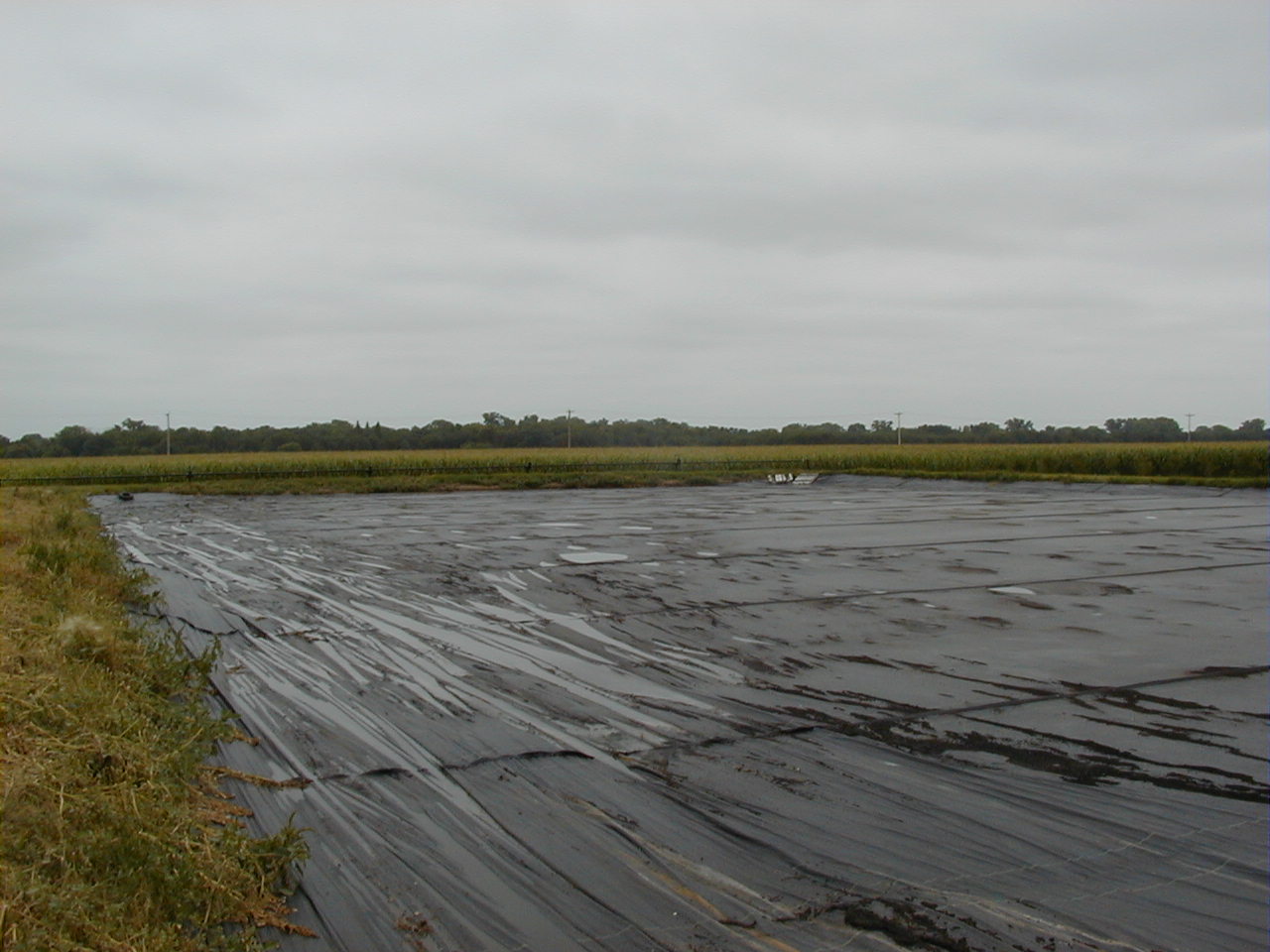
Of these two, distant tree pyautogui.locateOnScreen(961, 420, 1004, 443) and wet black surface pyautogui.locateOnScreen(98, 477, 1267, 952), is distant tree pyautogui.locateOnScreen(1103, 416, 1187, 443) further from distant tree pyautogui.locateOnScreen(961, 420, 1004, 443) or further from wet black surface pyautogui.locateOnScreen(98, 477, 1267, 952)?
wet black surface pyautogui.locateOnScreen(98, 477, 1267, 952)

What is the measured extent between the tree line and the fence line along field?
46.6 feet

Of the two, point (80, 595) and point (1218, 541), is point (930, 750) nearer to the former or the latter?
point (80, 595)

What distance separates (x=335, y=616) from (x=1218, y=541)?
36.4 ft

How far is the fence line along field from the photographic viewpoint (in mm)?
26219

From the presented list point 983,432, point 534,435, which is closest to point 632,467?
point 534,435

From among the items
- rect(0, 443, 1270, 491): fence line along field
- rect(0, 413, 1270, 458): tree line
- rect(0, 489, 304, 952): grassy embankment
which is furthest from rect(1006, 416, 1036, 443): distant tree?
rect(0, 489, 304, 952): grassy embankment

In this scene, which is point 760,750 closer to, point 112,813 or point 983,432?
point 112,813

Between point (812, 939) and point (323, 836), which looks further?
point (323, 836)

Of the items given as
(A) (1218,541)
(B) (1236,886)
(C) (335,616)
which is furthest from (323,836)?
(A) (1218,541)

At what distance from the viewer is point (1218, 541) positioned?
41.2 feet

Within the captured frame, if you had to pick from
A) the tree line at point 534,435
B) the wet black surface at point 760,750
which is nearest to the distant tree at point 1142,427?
the tree line at point 534,435

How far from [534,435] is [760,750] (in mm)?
57456

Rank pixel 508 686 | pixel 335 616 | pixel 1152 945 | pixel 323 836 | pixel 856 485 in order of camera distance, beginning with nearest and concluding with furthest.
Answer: pixel 1152 945 → pixel 323 836 → pixel 508 686 → pixel 335 616 → pixel 856 485

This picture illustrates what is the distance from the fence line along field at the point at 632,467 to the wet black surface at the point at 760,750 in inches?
691
